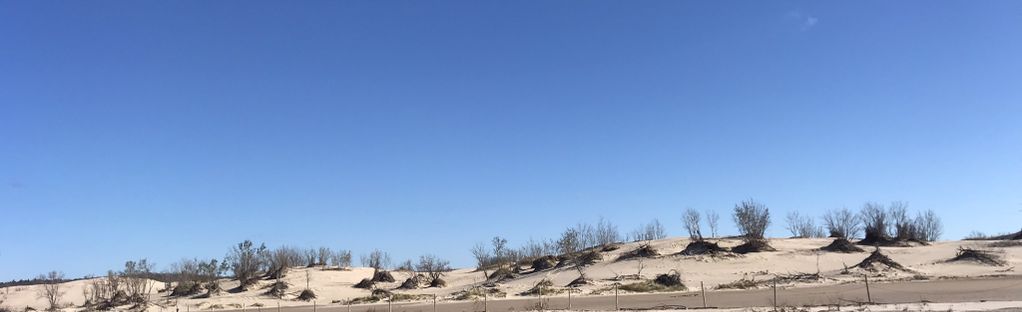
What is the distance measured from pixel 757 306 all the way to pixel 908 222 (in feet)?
223

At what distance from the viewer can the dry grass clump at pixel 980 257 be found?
170 feet

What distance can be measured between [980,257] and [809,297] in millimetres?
27369

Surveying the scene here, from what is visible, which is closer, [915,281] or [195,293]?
[915,281]

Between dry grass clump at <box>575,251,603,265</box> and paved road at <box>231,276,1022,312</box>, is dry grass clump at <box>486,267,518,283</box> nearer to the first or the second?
dry grass clump at <box>575,251,603,265</box>

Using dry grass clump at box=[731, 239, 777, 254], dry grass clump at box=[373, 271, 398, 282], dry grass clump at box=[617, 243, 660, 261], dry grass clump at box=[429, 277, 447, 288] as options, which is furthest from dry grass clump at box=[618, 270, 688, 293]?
dry grass clump at box=[373, 271, 398, 282]

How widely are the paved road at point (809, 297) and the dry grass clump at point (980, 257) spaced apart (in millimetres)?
10506

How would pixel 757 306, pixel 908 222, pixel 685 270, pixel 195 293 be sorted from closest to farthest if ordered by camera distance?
1. pixel 757 306
2. pixel 685 270
3. pixel 195 293
4. pixel 908 222

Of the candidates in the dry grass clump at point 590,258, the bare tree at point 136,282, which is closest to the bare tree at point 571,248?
the dry grass clump at point 590,258

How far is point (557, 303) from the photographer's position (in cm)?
4141

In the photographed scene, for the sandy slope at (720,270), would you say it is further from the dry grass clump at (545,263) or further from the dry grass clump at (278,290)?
the dry grass clump at (545,263)

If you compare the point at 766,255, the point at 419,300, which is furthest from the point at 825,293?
the point at 419,300

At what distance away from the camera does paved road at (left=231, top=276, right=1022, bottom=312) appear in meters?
31.9

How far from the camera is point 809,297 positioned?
35219 mm

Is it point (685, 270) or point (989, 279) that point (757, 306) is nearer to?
point (989, 279)
